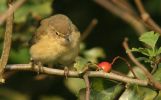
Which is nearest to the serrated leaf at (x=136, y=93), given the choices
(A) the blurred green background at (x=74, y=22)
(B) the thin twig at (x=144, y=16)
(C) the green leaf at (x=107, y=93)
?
(C) the green leaf at (x=107, y=93)

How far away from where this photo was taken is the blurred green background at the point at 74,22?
17.3 feet

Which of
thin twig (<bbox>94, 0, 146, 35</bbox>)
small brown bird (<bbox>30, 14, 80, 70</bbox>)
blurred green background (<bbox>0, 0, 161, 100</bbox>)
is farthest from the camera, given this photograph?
thin twig (<bbox>94, 0, 146, 35</bbox>)

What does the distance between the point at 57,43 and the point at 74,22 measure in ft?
5.17

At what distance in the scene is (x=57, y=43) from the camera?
4.50 m

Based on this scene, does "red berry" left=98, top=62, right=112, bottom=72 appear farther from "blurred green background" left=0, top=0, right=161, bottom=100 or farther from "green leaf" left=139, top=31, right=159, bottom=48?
"blurred green background" left=0, top=0, right=161, bottom=100

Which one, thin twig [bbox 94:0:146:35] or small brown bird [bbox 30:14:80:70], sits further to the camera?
thin twig [bbox 94:0:146:35]

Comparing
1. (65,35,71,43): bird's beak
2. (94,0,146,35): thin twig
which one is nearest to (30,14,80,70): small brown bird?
(65,35,71,43): bird's beak

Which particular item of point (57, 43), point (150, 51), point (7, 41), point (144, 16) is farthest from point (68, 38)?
point (7, 41)

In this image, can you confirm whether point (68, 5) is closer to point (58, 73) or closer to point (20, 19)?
point (20, 19)

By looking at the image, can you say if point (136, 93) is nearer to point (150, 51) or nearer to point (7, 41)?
point (150, 51)

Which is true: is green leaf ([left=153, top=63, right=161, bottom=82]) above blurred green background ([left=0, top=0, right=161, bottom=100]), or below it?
below

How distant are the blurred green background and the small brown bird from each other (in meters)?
0.51

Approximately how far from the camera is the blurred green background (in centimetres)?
526

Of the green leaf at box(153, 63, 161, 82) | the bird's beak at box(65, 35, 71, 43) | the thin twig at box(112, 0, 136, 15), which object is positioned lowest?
the green leaf at box(153, 63, 161, 82)
